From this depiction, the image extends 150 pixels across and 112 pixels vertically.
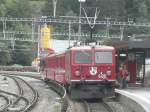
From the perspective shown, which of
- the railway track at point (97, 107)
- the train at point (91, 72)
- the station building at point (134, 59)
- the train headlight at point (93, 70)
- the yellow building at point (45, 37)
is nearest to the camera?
the railway track at point (97, 107)

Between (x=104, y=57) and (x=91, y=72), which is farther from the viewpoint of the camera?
(x=104, y=57)

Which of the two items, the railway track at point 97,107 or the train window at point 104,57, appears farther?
the train window at point 104,57

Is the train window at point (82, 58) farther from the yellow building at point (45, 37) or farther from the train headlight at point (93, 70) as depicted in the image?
the yellow building at point (45, 37)

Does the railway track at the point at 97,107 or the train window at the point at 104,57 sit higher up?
the train window at the point at 104,57

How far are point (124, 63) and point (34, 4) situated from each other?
13630cm

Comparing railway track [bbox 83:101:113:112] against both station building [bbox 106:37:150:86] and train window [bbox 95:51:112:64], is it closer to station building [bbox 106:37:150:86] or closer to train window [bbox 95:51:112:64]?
train window [bbox 95:51:112:64]

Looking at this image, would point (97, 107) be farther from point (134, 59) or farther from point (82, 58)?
point (134, 59)

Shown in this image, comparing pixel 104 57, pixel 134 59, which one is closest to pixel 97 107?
pixel 104 57

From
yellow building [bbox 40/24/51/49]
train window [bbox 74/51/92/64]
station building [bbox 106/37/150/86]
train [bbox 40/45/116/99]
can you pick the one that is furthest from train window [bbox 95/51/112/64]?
yellow building [bbox 40/24/51/49]

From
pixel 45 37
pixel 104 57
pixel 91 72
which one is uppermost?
pixel 104 57

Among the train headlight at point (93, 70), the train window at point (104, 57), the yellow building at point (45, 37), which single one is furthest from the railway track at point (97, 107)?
the yellow building at point (45, 37)

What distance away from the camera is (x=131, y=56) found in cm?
3516

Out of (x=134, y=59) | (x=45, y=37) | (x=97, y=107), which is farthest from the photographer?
(x=45, y=37)

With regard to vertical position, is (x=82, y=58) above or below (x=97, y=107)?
above
